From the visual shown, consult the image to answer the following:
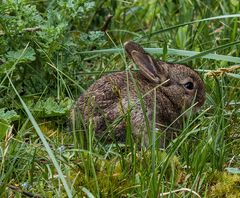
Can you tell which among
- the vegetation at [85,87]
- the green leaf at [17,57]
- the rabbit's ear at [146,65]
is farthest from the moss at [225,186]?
the green leaf at [17,57]

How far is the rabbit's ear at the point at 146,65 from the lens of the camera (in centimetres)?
613

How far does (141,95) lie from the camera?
552 centimetres

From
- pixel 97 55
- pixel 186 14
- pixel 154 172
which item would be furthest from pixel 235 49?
pixel 154 172

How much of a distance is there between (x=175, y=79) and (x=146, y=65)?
295 mm

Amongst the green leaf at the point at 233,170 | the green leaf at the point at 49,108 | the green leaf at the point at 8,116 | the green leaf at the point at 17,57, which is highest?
the green leaf at the point at 17,57

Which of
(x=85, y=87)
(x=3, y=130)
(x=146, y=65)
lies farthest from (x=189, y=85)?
(x=3, y=130)

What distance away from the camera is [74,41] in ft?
22.5

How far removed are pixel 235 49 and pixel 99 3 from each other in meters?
1.47

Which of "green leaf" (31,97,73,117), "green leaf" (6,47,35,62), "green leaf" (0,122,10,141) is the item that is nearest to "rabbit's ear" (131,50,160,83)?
"green leaf" (31,97,73,117)

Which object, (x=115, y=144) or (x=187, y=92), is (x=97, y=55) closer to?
(x=187, y=92)

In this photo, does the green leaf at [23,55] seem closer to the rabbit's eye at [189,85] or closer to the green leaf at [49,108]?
the green leaf at [49,108]

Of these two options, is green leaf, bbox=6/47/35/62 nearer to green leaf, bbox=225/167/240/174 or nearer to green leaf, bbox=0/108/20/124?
green leaf, bbox=0/108/20/124

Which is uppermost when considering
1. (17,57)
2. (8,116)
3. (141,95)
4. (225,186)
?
(17,57)

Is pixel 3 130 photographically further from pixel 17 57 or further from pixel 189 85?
pixel 189 85
